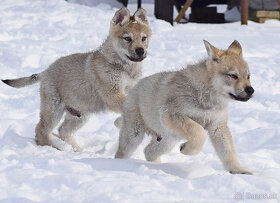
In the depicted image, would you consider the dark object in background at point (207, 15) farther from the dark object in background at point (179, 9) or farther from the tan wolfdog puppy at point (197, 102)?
the tan wolfdog puppy at point (197, 102)

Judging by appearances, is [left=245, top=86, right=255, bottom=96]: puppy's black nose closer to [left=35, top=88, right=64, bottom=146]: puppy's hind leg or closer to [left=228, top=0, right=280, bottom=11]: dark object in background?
[left=35, top=88, right=64, bottom=146]: puppy's hind leg

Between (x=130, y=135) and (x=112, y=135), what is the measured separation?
140 cm

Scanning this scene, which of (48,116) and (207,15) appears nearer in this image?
(48,116)

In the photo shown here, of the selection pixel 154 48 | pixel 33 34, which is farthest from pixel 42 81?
pixel 33 34

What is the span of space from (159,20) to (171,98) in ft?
29.5

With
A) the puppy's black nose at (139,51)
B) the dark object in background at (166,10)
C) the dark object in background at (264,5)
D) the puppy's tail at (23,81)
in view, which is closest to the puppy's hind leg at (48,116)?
the puppy's tail at (23,81)

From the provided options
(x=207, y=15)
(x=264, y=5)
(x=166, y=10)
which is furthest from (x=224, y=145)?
(x=207, y=15)

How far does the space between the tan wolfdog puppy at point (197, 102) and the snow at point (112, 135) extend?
295 millimetres

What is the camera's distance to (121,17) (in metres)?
6.75

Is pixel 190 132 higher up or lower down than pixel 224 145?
higher up

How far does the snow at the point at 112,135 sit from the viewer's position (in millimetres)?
4160

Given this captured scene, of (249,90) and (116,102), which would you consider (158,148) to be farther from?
(249,90)

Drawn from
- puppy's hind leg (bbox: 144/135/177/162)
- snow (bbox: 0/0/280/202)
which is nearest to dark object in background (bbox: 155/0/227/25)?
snow (bbox: 0/0/280/202)

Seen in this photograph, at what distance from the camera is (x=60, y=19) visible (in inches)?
540
